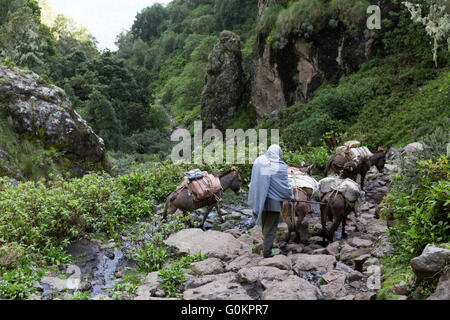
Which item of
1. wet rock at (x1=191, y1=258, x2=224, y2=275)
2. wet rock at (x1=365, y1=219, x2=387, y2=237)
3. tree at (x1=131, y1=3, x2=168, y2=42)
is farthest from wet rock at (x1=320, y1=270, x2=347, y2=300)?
tree at (x1=131, y1=3, x2=168, y2=42)

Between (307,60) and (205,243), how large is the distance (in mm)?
18488

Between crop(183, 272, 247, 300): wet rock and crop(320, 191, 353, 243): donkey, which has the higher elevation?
crop(320, 191, 353, 243): donkey

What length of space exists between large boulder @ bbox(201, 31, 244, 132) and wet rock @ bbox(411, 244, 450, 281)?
23945 millimetres

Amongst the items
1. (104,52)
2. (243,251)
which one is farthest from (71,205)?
(104,52)

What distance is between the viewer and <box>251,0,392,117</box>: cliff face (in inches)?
816

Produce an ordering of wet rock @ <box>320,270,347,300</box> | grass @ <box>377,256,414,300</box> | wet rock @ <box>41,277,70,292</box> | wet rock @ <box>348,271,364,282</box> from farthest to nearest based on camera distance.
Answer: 1. wet rock @ <box>41,277,70,292</box>
2. wet rock @ <box>348,271,364,282</box>
3. wet rock @ <box>320,270,347,300</box>
4. grass @ <box>377,256,414,300</box>

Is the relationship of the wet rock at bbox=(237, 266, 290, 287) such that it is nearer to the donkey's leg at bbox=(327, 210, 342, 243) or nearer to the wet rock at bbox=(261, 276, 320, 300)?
the wet rock at bbox=(261, 276, 320, 300)

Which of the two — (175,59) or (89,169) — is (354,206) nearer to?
(89,169)

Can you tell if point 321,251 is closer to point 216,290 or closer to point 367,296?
point 367,296

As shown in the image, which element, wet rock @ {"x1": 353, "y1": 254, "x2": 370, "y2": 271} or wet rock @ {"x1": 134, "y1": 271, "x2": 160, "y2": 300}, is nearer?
wet rock @ {"x1": 134, "y1": 271, "x2": 160, "y2": 300}

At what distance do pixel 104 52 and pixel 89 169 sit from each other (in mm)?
19010

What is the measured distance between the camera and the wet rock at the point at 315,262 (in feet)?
19.4

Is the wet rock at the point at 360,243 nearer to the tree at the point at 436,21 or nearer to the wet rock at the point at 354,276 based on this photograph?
the wet rock at the point at 354,276

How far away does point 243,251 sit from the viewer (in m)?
6.91
